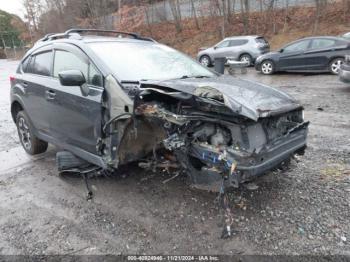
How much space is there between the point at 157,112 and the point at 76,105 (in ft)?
4.01

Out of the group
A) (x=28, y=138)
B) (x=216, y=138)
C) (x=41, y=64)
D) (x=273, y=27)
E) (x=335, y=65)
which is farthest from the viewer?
(x=273, y=27)

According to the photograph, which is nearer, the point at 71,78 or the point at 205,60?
the point at 71,78

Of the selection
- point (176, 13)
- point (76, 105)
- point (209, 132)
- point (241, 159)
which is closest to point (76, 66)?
point (76, 105)

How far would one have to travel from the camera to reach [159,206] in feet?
11.6

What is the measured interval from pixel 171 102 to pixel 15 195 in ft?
7.88

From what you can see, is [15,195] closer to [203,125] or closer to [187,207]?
[187,207]

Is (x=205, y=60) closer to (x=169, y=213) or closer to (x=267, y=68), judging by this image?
(x=267, y=68)

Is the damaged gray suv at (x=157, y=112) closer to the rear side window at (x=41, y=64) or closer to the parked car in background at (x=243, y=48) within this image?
the rear side window at (x=41, y=64)

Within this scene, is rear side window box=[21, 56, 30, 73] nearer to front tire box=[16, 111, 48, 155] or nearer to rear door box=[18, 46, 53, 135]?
rear door box=[18, 46, 53, 135]

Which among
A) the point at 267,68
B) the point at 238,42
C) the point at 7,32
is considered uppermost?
the point at 7,32

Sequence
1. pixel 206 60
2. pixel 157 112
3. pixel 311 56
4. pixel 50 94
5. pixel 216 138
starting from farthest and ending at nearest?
pixel 206 60, pixel 311 56, pixel 50 94, pixel 157 112, pixel 216 138

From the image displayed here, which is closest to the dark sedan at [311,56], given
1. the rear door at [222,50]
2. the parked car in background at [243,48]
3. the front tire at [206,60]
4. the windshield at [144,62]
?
the parked car in background at [243,48]

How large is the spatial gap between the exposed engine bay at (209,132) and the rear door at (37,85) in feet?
5.05

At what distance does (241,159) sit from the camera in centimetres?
284
